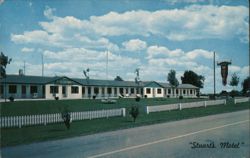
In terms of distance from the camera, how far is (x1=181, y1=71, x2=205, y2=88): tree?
126m

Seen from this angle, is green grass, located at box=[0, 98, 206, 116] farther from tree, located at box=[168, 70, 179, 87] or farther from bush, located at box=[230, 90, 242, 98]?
tree, located at box=[168, 70, 179, 87]

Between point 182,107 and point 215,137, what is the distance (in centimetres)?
2304

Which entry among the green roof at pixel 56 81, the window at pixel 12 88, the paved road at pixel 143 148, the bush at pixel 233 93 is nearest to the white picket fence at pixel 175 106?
the paved road at pixel 143 148

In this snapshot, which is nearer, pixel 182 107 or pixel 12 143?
pixel 12 143

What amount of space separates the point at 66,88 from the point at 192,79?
7015cm

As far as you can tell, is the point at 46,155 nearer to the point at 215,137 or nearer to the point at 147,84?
the point at 215,137

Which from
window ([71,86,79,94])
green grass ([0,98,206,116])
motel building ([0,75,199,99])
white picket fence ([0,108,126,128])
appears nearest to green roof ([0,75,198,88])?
motel building ([0,75,199,99])

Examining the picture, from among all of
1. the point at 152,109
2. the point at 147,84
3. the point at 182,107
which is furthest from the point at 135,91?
the point at 152,109

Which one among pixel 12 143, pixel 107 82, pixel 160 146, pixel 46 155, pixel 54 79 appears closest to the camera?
pixel 46 155

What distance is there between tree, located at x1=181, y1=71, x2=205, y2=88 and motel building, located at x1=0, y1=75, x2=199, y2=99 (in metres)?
37.2

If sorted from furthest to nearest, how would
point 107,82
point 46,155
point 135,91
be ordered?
1. point 135,91
2. point 107,82
3. point 46,155

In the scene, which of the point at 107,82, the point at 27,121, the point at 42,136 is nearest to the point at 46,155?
the point at 42,136

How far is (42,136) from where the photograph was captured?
15023 millimetres

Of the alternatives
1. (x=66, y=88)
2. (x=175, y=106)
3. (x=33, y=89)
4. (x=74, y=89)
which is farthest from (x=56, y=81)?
(x=175, y=106)
